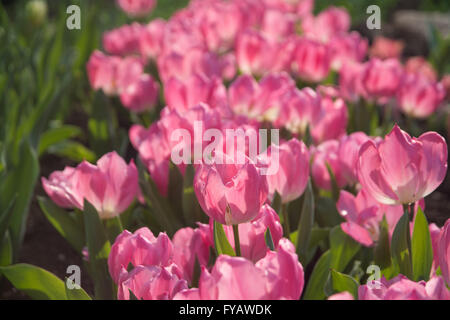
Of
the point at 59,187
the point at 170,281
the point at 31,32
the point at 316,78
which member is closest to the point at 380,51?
the point at 316,78

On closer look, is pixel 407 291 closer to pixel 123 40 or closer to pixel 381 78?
pixel 381 78

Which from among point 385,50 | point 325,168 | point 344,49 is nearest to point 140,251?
point 325,168

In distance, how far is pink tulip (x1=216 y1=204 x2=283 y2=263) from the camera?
3.26 feet

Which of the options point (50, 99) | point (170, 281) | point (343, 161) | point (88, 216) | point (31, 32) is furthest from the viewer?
point (31, 32)

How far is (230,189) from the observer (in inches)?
36.2

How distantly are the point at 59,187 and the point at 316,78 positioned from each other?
1.14 m

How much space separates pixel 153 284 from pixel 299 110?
814 mm

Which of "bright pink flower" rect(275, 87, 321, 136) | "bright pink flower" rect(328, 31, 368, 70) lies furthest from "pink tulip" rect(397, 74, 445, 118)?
"bright pink flower" rect(275, 87, 321, 136)

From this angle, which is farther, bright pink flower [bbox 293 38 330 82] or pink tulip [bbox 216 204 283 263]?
bright pink flower [bbox 293 38 330 82]

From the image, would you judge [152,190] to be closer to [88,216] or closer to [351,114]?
[88,216]

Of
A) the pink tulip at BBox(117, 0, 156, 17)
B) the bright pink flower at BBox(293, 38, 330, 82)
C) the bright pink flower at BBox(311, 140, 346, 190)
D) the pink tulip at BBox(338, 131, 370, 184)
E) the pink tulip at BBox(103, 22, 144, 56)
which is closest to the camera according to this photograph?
the pink tulip at BBox(338, 131, 370, 184)

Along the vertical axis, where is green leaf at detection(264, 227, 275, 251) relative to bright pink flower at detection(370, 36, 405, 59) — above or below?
below

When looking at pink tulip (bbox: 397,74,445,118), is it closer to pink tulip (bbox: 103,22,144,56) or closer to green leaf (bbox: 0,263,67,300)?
pink tulip (bbox: 103,22,144,56)

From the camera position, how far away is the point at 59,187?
125 cm
